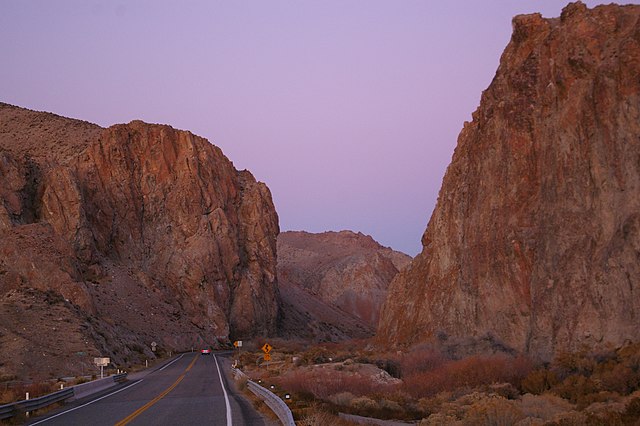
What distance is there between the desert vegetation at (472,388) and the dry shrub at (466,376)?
0.05m

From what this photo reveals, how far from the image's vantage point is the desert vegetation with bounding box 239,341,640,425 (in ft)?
60.5

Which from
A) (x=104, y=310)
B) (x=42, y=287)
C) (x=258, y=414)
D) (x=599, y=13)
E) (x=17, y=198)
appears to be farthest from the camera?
(x=17, y=198)

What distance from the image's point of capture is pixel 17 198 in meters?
82.1

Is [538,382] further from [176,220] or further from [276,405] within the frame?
[176,220]

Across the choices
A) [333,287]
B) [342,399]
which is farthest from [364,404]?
[333,287]

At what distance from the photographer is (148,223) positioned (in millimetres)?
98250

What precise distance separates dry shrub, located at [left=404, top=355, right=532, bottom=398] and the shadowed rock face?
7.16 metres

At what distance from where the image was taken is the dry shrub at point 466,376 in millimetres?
32250

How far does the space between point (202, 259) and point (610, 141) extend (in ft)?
205

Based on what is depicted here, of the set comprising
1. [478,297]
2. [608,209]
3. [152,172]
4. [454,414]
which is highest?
[152,172]

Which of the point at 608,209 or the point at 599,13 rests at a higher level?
the point at 599,13

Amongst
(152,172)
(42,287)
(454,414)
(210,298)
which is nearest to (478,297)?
(454,414)

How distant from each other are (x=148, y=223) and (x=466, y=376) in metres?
71.9

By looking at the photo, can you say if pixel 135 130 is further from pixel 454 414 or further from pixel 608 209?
pixel 454 414
